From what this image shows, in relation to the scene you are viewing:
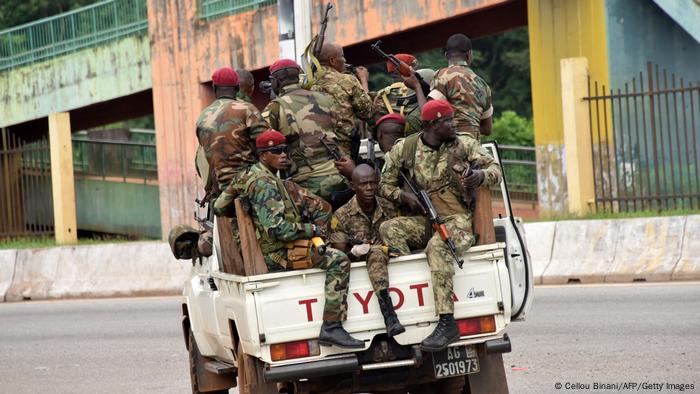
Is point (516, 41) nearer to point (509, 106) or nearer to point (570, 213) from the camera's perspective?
point (509, 106)

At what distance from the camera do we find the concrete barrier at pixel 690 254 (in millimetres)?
15688

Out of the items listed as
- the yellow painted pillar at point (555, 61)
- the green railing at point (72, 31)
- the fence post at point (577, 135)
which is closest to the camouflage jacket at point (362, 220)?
the fence post at point (577, 135)

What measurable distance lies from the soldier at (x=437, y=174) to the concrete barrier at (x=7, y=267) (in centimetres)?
1463

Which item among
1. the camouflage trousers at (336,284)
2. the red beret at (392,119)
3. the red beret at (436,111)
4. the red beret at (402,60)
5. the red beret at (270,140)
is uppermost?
the red beret at (402,60)

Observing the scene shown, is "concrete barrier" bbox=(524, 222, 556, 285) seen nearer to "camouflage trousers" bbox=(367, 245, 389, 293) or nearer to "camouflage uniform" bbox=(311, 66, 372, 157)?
"camouflage uniform" bbox=(311, 66, 372, 157)

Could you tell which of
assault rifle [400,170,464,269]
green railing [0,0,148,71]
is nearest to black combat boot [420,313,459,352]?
assault rifle [400,170,464,269]

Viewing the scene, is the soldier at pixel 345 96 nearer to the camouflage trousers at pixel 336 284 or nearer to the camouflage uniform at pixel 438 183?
the camouflage uniform at pixel 438 183

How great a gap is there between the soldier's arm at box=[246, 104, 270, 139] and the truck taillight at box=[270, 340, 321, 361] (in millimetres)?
2043

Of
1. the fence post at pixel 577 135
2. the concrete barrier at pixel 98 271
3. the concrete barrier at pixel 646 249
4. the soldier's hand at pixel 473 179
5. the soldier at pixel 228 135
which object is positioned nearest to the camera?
the soldier's hand at pixel 473 179

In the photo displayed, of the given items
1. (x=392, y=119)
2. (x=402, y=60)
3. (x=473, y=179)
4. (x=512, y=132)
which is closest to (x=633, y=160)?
(x=402, y=60)

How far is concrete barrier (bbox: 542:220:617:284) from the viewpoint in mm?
16375

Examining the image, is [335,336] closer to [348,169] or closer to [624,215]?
[348,169]

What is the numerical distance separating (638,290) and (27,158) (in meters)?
16.3

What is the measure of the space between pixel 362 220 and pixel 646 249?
8447mm
